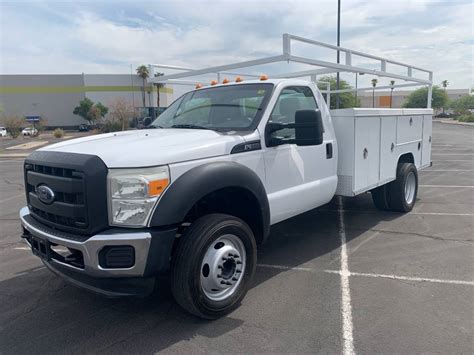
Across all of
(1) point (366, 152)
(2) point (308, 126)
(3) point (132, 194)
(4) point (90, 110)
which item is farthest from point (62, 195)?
(4) point (90, 110)

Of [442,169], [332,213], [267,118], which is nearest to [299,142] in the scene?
[267,118]

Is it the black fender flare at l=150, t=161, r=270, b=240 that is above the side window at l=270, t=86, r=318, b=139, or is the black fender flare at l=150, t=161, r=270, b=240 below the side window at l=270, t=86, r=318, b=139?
below

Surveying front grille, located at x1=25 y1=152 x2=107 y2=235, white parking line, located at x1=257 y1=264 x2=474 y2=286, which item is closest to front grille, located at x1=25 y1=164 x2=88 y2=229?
front grille, located at x1=25 y1=152 x2=107 y2=235

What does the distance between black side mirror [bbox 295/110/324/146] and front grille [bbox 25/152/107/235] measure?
182 centimetres

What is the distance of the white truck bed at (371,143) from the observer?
5.07m

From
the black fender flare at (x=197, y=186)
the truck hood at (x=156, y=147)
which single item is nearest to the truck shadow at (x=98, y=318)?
the black fender flare at (x=197, y=186)

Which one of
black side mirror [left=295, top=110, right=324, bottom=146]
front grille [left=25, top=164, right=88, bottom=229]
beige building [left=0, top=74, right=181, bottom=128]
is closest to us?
front grille [left=25, top=164, right=88, bottom=229]

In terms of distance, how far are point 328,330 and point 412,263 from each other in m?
1.93

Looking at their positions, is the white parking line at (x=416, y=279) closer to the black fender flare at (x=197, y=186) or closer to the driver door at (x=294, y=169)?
the driver door at (x=294, y=169)

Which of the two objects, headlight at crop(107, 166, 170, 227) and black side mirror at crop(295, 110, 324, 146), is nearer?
headlight at crop(107, 166, 170, 227)

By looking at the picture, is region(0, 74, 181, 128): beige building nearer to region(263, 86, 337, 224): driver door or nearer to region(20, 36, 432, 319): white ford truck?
region(263, 86, 337, 224): driver door

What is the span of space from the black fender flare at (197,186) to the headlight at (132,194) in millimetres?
80

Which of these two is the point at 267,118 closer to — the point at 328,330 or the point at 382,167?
the point at 328,330

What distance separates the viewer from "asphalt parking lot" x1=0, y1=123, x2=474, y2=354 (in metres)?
3.06
